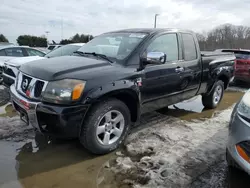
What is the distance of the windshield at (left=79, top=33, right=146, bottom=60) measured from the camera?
363 centimetres

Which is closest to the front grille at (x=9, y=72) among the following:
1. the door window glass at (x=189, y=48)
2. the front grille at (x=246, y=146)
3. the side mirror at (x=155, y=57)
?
the side mirror at (x=155, y=57)

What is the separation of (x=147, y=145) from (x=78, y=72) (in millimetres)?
1531

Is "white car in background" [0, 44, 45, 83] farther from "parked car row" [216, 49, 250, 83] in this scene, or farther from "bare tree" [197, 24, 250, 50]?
"bare tree" [197, 24, 250, 50]

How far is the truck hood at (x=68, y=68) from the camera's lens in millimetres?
2932

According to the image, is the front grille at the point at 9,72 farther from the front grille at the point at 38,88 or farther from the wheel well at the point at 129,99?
the wheel well at the point at 129,99

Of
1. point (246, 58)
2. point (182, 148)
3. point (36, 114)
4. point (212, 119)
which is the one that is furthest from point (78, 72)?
point (246, 58)

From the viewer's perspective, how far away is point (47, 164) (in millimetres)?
3027

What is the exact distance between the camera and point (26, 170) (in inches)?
113

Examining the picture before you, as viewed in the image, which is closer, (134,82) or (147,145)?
(134,82)

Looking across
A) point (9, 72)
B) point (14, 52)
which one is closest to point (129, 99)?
point (9, 72)

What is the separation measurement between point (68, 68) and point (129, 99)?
0.99 m

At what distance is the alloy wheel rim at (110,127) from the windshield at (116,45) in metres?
0.87

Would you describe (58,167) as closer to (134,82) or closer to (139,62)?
(134,82)

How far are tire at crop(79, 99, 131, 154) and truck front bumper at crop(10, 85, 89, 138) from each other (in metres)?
0.13
